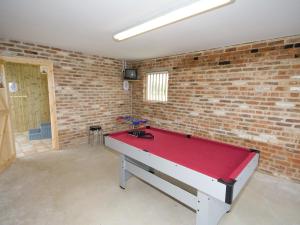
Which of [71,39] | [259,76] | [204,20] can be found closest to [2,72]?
[71,39]

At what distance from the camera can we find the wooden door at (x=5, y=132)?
10.2ft

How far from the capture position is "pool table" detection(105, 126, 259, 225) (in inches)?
54.9

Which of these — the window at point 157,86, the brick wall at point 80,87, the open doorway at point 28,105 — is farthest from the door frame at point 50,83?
the window at point 157,86

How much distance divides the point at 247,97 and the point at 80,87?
3.88m

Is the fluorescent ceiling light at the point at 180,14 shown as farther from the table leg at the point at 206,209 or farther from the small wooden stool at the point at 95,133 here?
the small wooden stool at the point at 95,133

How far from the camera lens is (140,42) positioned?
10.4 ft

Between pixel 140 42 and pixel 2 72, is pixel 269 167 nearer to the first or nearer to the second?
pixel 140 42

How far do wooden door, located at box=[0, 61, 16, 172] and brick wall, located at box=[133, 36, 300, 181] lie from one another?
146 inches

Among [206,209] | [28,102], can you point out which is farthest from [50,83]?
[206,209]

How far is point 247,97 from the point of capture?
3.10m

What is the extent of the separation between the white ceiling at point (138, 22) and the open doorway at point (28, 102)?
2955mm

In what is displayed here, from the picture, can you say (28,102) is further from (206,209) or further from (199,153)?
(206,209)

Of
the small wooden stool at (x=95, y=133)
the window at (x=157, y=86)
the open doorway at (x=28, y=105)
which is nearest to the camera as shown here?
the small wooden stool at (x=95, y=133)

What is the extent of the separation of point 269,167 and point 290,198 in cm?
72
